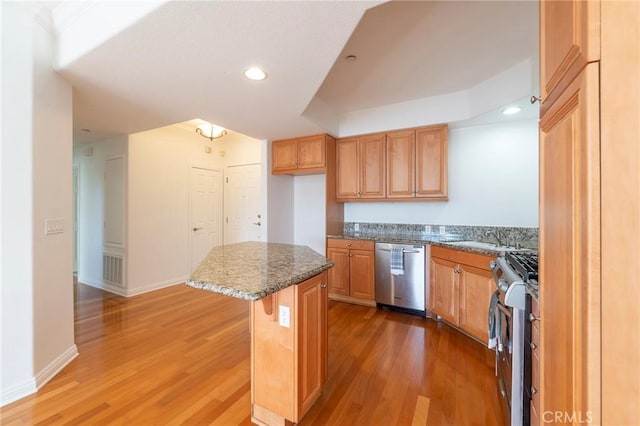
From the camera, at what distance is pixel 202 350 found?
230cm

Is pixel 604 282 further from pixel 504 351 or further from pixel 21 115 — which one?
pixel 21 115

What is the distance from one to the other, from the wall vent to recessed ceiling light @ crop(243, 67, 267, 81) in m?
3.47

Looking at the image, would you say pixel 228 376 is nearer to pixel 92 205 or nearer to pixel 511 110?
pixel 511 110

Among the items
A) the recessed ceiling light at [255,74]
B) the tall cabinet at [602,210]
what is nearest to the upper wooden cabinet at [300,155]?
the recessed ceiling light at [255,74]

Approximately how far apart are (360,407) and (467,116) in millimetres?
3034

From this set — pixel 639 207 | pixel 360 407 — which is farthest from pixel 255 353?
pixel 639 207

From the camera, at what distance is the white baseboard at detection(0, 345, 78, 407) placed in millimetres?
1681

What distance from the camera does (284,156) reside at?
12.4 ft

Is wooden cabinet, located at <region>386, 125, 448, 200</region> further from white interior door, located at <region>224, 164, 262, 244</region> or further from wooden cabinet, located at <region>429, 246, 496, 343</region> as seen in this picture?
white interior door, located at <region>224, 164, 262, 244</region>

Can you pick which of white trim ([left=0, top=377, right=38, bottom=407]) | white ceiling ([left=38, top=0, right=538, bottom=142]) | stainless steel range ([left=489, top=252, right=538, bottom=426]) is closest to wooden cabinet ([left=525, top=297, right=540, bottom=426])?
stainless steel range ([left=489, top=252, right=538, bottom=426])

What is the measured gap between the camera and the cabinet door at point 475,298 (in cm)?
228

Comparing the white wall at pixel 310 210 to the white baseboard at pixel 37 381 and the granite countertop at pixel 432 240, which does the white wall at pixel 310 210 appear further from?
the white baseboard at pixel 37 381

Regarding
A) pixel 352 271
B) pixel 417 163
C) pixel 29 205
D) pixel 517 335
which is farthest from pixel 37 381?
pixel 417 163

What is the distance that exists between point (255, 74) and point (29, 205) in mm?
1852
